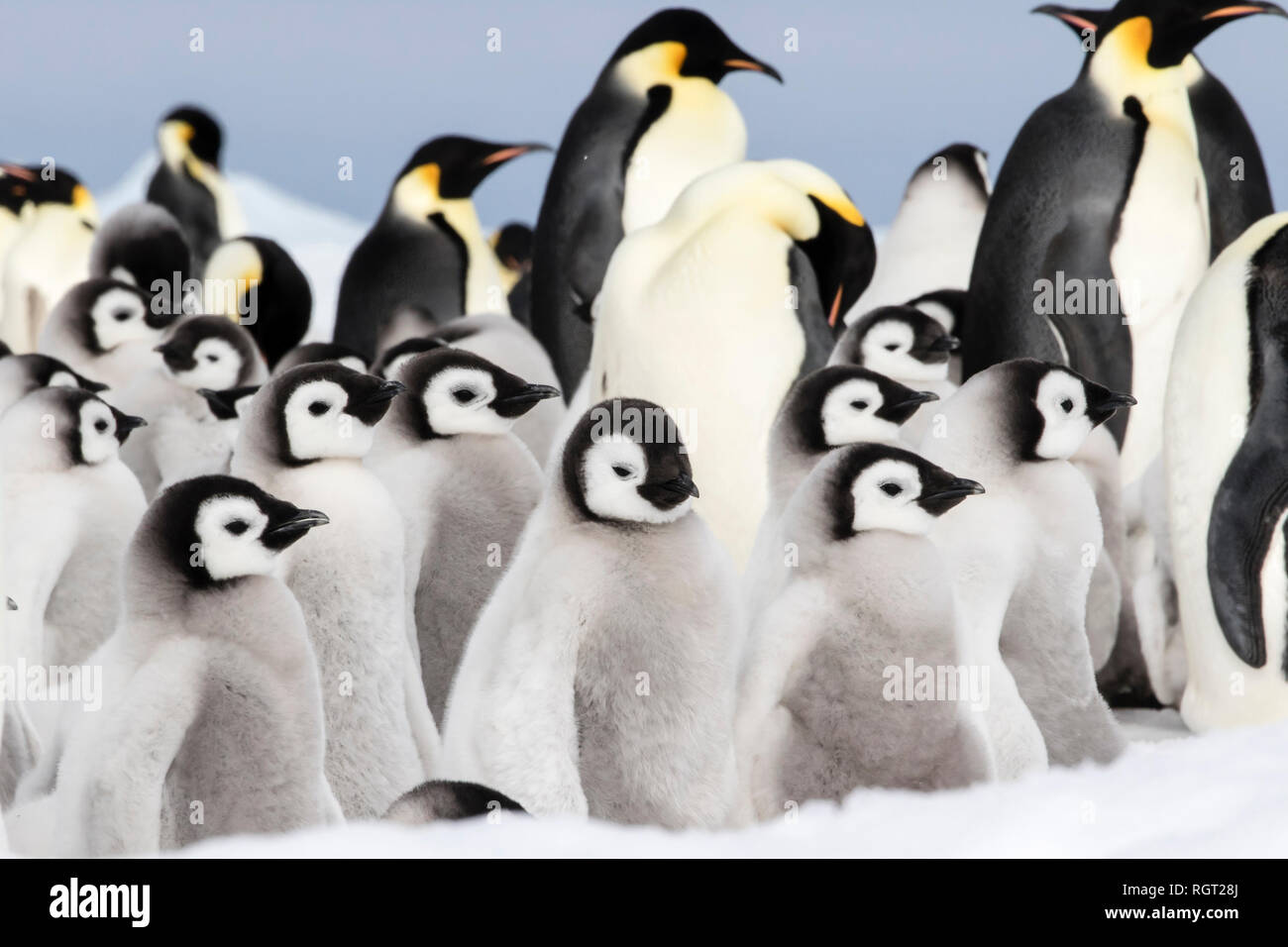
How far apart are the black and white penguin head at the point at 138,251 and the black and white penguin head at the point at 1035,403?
13.4ft

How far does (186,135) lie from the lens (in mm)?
10195

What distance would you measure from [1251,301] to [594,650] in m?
1.50

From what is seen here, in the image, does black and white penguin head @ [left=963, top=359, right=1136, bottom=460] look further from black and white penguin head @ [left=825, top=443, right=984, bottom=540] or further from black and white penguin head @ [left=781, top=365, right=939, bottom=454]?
black and white penguin head @ [left=825, top=443, right=984, bottom=540]

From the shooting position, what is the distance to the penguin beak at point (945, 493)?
2.40m

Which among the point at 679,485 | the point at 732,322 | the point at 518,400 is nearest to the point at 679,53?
the point at 732,322

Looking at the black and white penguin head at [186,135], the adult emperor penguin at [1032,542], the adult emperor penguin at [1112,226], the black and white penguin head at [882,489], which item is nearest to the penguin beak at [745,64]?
the adult emperor penguin at [1112,226]

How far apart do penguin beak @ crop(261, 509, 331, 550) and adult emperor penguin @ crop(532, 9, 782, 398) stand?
2492 mm

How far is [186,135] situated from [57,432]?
7.33 metres

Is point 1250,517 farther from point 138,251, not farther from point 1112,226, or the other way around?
point 138,251

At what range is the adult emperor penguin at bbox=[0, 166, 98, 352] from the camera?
810 cm

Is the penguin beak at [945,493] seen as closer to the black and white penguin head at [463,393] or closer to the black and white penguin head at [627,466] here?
the black and white penguin head at [627,466]

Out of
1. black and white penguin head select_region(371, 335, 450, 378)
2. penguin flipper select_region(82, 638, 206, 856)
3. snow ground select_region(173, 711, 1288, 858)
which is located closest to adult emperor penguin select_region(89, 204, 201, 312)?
black and white penguin head select_region(371, 335, 450, 378)
